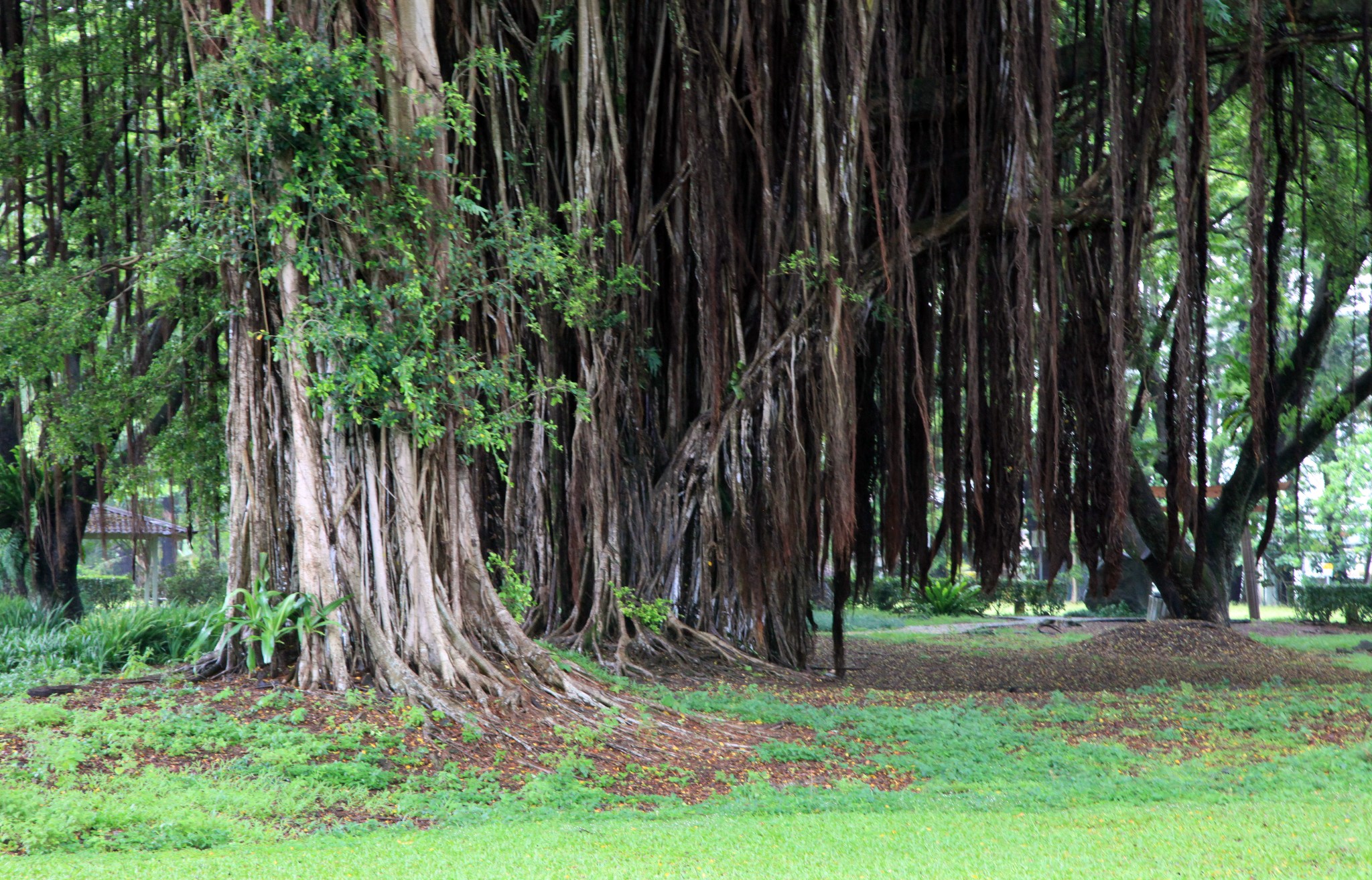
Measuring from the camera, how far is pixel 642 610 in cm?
702

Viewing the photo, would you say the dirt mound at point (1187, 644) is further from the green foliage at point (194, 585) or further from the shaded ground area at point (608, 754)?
the green foliage at point (194, 585)

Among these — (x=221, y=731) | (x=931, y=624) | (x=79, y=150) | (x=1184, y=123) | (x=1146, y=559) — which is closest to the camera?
(x=221, y=731)

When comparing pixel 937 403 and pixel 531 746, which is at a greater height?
pixel 937 403

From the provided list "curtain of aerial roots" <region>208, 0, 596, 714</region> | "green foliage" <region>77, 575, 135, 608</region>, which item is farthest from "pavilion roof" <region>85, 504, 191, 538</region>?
"curtain of aerial roots" <region>208, 0, 596, 714</region>

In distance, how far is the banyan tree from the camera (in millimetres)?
5195

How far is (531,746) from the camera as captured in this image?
186 inches

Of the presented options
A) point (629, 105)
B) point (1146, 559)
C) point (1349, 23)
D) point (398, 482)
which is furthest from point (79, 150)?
point (1146, 559)

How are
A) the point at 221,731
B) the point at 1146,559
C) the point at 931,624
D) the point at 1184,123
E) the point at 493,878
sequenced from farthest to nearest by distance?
the point at 931,624 < the point at 1146,559 < the point at 1184,123 < the point at 221,731 < the point at 493,878

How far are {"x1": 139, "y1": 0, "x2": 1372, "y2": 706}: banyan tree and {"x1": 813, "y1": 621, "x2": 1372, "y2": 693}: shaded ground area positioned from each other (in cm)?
112

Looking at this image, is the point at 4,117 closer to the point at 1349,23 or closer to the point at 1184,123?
the point at 1184,123

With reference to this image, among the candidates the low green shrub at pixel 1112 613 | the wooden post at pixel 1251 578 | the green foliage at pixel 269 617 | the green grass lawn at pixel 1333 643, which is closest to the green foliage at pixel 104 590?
the green foliage at pixel 269 617

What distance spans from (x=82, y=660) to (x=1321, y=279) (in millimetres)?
10866

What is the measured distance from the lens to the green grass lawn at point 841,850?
9.91 feet

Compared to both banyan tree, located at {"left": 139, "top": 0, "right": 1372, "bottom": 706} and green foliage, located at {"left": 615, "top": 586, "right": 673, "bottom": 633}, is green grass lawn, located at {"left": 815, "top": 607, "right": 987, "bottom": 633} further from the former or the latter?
green foliage, located at {"left": 615, "top": 586, "right": 673, "bottom": 633}
